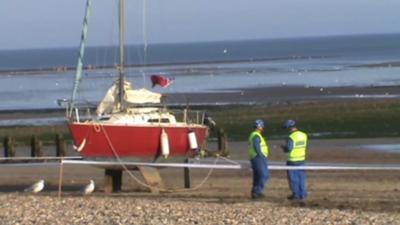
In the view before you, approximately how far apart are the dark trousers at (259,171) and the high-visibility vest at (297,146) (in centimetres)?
52

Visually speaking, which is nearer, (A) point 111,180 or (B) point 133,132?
(B) point 133,132

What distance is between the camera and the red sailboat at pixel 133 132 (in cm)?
2573

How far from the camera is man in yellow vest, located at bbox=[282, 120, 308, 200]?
73.6ft

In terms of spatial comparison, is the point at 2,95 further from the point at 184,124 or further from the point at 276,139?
the point at 184,124

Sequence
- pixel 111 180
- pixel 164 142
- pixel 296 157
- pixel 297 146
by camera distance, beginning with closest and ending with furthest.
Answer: pixel 297 146 → pixel 296 157 → pixel 164 142 → pixel 111 180

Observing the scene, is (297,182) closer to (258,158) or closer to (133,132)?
(258,158)

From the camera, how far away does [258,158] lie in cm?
2277

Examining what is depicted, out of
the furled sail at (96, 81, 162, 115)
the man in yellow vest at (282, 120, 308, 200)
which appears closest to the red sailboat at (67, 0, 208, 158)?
the furled sail at (96, 81, 162, 115)

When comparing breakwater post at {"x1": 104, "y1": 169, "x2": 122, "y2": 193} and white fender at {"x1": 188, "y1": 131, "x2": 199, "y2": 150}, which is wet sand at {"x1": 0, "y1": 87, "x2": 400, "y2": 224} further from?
white fender at {"x1": 188, "y1": 131, "x2": 199, "y2": 150}

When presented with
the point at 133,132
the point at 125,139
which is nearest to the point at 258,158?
the point at 133,132

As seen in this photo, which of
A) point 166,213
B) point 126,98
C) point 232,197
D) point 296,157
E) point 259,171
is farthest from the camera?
point 126,98

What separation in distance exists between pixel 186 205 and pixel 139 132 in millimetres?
4214

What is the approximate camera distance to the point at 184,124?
26.2 m

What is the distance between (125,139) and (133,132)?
238 mm
